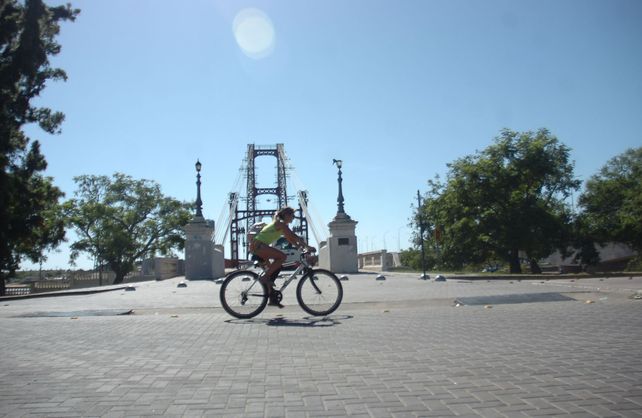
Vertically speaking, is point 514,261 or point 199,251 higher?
point 199,251

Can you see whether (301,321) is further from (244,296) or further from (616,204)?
(616,204)

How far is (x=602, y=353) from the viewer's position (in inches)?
192

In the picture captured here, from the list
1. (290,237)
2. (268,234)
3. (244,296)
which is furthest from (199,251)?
(290,237)

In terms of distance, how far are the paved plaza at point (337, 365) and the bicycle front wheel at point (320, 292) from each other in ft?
1.07

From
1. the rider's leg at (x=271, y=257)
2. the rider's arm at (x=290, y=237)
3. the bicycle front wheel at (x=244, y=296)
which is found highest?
the rider's arm at (x=290, y=237)

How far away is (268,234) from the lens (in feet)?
28.1

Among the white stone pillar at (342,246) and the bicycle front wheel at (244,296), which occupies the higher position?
the white stone pillar at (342,246)

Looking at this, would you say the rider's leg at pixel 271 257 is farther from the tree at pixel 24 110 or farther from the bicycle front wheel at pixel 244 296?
the tree at pixel 24 110

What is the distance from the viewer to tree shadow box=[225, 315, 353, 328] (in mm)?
7540

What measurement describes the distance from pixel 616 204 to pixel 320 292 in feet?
151

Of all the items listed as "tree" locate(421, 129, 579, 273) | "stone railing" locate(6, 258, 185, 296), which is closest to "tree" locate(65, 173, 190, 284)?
"stone railing" locate(6, 258, 185, 296)

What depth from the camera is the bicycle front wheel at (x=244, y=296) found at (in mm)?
8484

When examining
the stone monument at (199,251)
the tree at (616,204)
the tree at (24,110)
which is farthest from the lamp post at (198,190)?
the tree at (616,204)

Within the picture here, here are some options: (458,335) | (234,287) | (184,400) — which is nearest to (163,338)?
(234,287)
